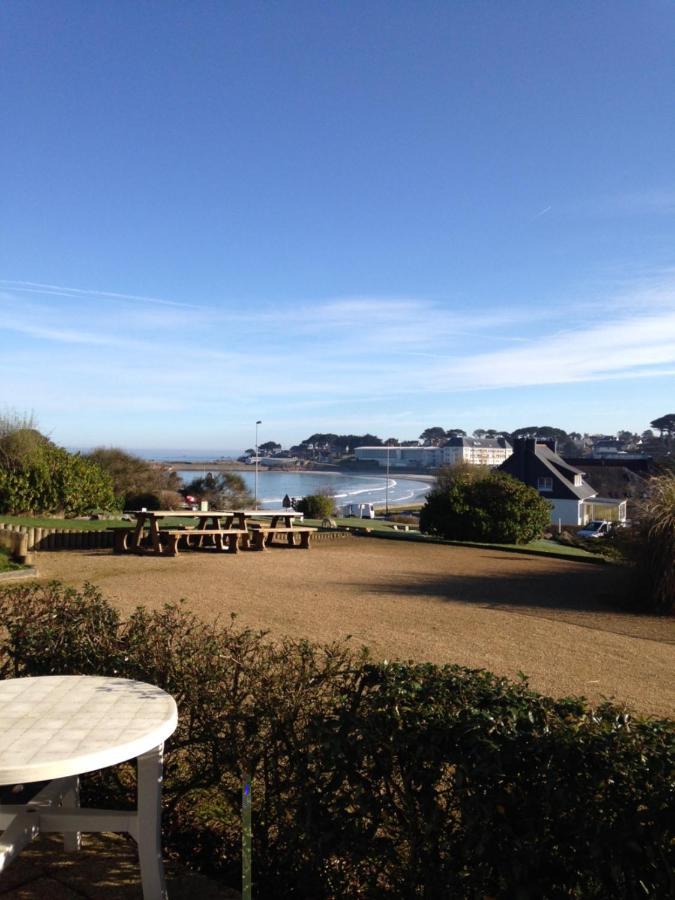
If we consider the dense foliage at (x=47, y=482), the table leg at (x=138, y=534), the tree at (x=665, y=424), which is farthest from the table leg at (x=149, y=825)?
the tree at (x=665, y=424)

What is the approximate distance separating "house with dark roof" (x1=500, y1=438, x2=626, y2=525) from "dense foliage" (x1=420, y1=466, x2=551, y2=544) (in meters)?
43.7

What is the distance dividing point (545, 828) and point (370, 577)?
34.3 ft

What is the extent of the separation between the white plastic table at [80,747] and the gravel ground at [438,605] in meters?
3.45

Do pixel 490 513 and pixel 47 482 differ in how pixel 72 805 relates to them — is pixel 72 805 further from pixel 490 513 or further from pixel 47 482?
pixel 47 482

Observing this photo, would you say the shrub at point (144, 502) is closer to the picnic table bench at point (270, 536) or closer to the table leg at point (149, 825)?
the picnic table bench at point (270, 536)

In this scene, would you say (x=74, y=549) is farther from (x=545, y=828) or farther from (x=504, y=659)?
(x=545, y=828)

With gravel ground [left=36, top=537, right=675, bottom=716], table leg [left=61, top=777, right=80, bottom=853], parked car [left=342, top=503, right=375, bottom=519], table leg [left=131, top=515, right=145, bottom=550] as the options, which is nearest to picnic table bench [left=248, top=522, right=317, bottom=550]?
gravel ground [left=36, top=537, right=675, bottom=716]

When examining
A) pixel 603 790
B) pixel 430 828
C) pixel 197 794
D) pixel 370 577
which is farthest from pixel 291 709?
pixel 370 577

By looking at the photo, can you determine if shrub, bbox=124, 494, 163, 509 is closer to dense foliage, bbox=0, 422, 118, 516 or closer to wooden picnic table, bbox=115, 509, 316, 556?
dense foliage, bbox=0, 422, 118, 516

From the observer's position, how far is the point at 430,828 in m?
2.46

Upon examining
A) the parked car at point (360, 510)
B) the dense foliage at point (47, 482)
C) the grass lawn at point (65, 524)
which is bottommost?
the parked car at point (360, 510)

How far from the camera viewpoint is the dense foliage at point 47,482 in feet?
65.3

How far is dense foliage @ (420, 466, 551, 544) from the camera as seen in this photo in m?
20.1

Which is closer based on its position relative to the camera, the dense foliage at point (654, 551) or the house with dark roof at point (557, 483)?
the dense foliage at point (654, 551)
